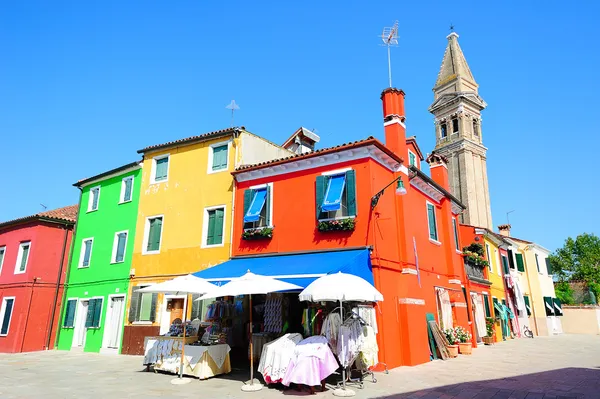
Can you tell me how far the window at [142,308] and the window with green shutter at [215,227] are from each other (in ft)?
11.2

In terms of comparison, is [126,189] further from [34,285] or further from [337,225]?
[337,225]

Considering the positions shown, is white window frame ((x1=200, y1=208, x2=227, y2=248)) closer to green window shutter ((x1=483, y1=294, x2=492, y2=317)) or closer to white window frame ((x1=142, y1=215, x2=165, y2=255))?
white window frame ((x1=142, y1=215, x2=165, y2=255))

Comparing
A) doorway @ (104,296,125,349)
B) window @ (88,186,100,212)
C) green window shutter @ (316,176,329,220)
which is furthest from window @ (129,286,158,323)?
green window shutter @ (316,176,329,220)

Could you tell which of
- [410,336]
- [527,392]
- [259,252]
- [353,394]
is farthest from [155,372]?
[527,392]

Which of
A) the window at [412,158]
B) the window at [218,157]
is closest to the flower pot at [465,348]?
the window at [412,158]

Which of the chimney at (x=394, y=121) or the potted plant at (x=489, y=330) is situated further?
the potted plant at (x=489, y=330)

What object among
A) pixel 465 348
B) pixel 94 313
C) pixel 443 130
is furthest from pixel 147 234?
pixel 443 130

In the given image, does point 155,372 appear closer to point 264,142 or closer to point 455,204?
point 264,142

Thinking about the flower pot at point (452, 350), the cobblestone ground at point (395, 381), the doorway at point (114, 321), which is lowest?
the cobblestone ground at point (395, 381)

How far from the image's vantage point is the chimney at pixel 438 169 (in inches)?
744

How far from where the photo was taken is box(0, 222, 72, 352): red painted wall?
19.3 meters

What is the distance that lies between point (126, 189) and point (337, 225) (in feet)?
39.8

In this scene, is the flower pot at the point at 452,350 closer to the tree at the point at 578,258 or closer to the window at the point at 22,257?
the window at the point at 22,257

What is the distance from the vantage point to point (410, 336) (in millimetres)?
12305
